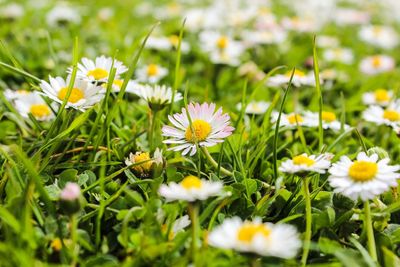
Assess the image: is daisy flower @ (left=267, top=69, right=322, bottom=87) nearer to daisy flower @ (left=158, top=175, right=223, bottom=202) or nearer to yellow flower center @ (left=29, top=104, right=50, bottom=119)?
yellow flower center @ (left=29, top=104, right=50, bottom=119)

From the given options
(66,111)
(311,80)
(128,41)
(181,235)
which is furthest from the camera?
(128,41)

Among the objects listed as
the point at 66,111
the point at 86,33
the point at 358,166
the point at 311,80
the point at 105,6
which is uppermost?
the point at 105,6

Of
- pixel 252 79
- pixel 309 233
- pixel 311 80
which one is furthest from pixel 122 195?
pixel 252 79

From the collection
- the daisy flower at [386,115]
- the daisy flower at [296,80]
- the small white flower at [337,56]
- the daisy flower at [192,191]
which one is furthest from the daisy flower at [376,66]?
the daisy flower at [192,191]

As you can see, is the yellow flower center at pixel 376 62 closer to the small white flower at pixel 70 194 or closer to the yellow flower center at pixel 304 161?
the yellow flower center at pixel 304 161

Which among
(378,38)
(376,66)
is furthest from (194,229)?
(378,38)

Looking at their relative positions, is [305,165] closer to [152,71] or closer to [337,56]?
[152,71]

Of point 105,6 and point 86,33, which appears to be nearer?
point 86,33

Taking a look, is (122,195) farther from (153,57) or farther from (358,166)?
(153,57)
